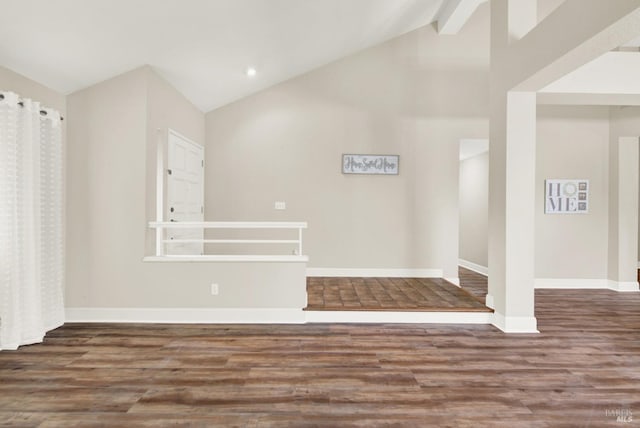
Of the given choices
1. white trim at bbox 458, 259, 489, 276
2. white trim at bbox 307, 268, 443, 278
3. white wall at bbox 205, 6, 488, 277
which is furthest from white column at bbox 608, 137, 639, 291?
white trim at bbox 307, 268, 443, 278

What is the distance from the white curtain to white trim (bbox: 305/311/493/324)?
8.43 ft

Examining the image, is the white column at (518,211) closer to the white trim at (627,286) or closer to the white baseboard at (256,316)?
the white baseboard at (256,316)

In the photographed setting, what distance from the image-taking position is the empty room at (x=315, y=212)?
256 cm

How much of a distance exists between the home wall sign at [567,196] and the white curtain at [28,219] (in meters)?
6.62

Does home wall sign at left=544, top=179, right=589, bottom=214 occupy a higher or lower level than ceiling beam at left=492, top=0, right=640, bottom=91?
lower

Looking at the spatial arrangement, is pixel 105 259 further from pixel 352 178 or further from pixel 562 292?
pixel 562 292

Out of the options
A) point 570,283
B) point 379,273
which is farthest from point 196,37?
point 570,283

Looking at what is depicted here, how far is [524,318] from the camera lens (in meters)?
3.75

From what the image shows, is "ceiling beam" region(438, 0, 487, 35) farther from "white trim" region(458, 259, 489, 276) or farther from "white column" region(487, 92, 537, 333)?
"white trim" region(458, 259, 489, 276)

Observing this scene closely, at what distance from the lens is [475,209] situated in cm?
723

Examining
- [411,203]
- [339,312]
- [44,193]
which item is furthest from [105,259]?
[411,203]

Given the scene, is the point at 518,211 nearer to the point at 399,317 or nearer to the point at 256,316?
the point at 399,317

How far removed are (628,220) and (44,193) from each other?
7669 millimetres

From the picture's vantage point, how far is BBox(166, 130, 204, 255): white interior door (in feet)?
15.0
